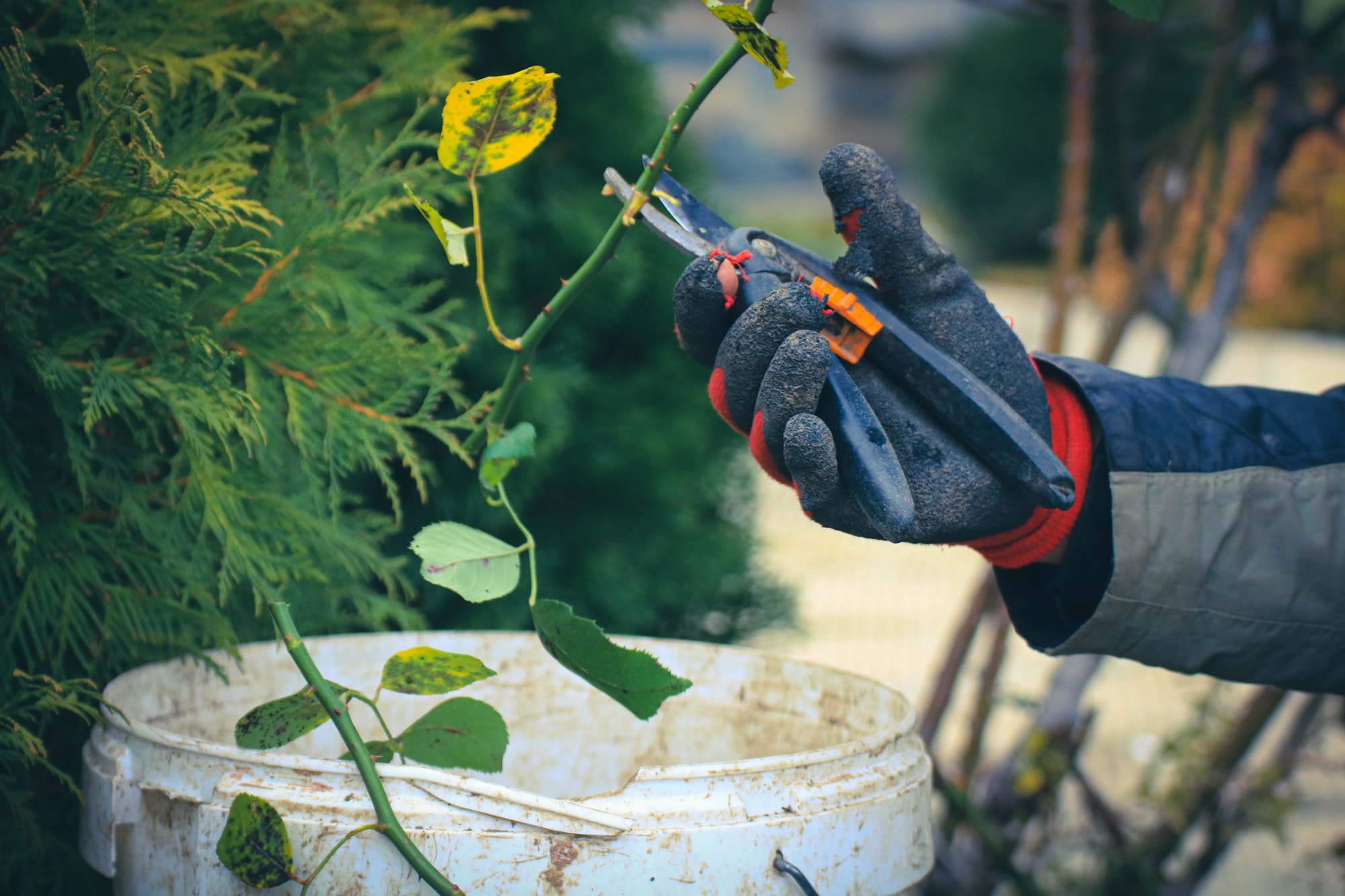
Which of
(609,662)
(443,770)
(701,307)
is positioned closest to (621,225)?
(701,307)

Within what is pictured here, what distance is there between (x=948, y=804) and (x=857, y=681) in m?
0.84

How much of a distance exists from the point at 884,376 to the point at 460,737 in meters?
0.52

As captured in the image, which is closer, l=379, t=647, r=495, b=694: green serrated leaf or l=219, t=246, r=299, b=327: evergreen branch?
l=379, t=647, r=495, b=694: green serrated leaf

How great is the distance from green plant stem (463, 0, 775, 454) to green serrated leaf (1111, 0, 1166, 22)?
0.26 metres

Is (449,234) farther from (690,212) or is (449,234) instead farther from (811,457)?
(811,457)

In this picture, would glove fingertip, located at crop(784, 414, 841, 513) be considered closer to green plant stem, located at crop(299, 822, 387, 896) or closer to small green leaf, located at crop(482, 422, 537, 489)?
small green leaf, located at crop(482, 422, 537, 489)

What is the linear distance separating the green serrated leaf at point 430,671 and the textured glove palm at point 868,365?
31 cm

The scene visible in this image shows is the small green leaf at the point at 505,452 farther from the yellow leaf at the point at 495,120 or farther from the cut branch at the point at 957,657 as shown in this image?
the cut branch at the point at 957,657

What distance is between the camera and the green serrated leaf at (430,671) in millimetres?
798

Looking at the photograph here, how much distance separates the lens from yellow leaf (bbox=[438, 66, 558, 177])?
0.79m

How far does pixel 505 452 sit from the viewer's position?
0.84 meters

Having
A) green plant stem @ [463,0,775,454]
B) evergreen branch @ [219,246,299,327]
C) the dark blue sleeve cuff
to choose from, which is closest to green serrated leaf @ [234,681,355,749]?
green plant stem @ [463,0,775,454]

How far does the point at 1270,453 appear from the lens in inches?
40.9

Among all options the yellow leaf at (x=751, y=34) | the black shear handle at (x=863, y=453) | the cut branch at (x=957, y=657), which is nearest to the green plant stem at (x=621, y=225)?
the yellow leaf at (x=751, y=34)
